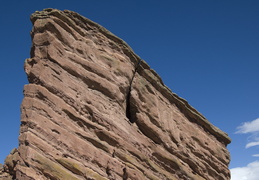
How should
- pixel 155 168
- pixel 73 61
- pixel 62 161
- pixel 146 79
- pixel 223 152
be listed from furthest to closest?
pixel 223 152 → pixel 146 79 → pixel 155 168 → pixel 73 61 → pixel 62 161

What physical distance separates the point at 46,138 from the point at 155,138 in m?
7.91

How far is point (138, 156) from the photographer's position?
679 inches

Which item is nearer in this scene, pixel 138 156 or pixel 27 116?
pixel 27 116

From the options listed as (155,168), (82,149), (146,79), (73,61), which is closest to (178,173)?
(155,168)

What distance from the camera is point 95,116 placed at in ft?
53.0

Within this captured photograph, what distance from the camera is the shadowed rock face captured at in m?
13.8

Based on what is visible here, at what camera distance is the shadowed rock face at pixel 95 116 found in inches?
542

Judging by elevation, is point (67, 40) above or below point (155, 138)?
above

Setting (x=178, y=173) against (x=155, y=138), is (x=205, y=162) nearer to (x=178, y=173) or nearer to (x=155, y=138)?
(x=178, y=173)

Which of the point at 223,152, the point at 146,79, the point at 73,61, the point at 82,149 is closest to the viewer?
the point at 82,149

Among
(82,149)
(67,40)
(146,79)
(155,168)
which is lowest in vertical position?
(82,149)

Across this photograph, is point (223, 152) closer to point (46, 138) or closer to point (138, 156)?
point (138, 156)

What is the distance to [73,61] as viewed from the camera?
1662 cm

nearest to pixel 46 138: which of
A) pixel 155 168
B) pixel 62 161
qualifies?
pixel 62 161
